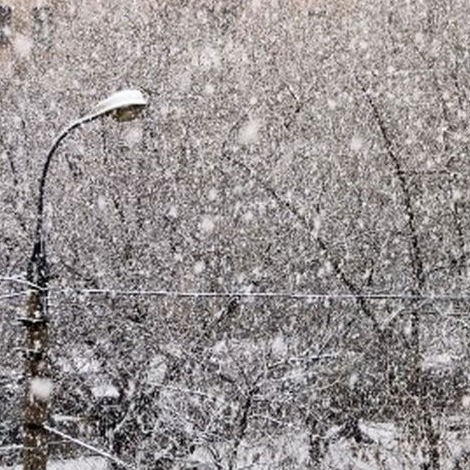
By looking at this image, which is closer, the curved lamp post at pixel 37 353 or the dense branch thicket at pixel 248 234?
the curved lamp post at pixel 37 353

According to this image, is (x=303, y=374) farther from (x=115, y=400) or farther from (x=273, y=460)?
(x=115, y=400)

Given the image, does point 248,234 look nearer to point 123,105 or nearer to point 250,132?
point 250,132

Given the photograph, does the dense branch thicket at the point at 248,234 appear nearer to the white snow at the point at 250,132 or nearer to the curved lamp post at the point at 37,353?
the white snow at the point at 250,132

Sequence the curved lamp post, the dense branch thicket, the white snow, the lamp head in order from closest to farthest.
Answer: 1. the lamp head
2. the curved lamp post
3. the dense branch thicket
4. the white snow

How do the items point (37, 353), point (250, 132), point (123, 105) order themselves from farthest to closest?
point (250, 132), point (37, 353), point (123, 105)

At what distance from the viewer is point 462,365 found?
1725cm

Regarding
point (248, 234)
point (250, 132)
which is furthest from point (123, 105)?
point (250, 132)

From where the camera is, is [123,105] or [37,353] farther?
[37,353]

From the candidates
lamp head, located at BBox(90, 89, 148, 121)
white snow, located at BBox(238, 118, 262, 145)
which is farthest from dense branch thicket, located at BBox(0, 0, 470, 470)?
lamp head, located at BBox(90, 89, 148, 121)

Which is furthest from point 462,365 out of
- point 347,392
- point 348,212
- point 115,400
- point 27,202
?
point 27,202

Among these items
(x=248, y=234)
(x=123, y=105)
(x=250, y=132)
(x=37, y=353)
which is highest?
(x=250, y=132)

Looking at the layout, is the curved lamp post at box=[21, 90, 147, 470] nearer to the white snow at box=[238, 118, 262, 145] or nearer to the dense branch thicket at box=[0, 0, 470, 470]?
the dense branch thicket at box=[0, 0, 470, 470]

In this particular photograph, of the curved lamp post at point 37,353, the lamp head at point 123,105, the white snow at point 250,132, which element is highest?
the white snow at point 250,132

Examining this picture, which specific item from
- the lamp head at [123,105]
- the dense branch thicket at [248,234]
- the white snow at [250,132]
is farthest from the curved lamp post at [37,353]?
the white snow at [250,132]
